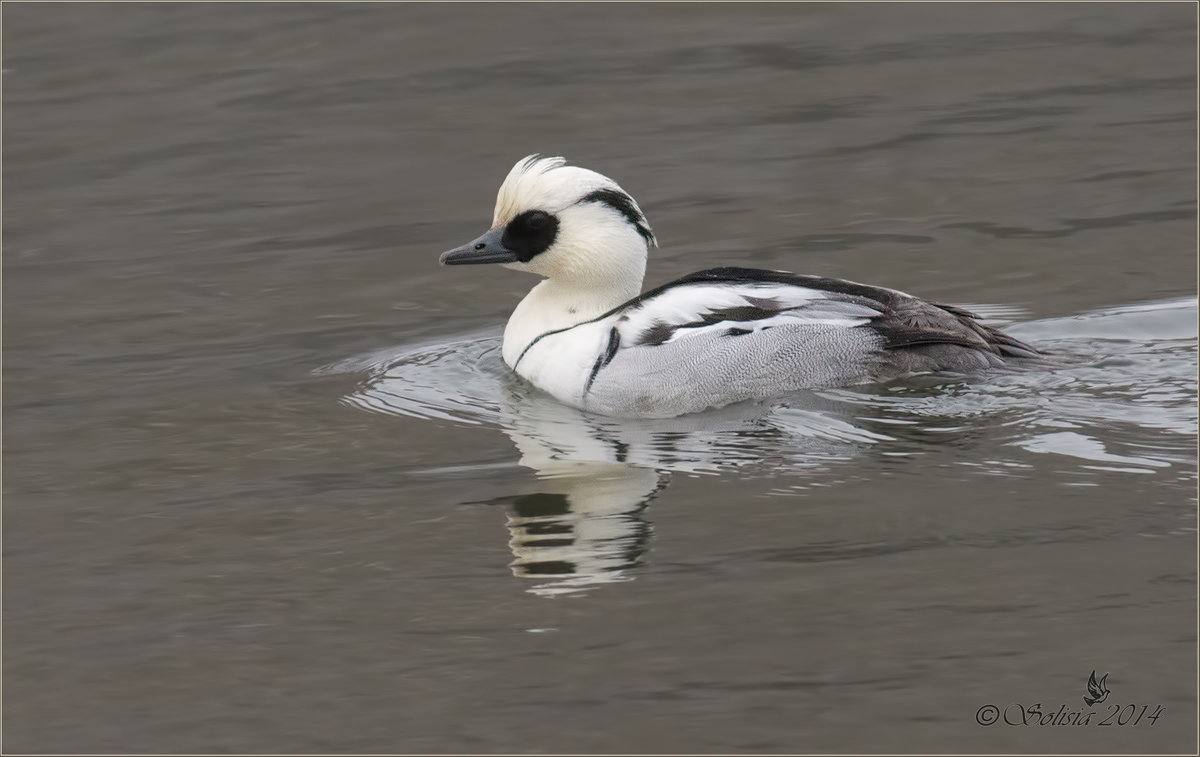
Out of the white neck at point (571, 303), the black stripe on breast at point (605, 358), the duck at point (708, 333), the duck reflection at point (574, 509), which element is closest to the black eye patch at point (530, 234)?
the duck at point (708, 333)

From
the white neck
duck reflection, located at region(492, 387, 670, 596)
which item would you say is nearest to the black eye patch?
the white neck

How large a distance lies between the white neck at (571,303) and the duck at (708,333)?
0.15 metres

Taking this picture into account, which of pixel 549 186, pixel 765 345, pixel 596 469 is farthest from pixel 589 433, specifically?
pixel 549 186

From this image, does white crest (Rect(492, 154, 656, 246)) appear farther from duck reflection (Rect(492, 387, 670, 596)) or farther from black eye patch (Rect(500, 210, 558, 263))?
duck reflection (Rect(492, 387, 670, 596))

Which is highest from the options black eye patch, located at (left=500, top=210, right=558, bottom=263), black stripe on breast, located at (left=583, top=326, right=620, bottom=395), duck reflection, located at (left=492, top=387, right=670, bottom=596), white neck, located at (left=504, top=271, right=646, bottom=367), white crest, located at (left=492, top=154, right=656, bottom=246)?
white crest, located at (left=492, top=154, right=656, bottom=246)

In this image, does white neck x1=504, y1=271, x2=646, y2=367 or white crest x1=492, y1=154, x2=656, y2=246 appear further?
white neck x1=504, y1=271, x2=646, y2=367

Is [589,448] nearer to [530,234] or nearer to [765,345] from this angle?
[765,345]

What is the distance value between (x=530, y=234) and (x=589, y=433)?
4.28 feet

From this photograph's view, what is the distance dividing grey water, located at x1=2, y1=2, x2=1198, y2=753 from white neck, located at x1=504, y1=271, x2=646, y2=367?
1.22 feet

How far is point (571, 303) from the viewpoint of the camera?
946 cm

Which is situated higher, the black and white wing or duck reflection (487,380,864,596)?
the black and white wing

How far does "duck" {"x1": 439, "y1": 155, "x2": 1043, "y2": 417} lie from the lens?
343 inches

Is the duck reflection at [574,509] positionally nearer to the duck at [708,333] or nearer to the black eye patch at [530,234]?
the duck at [708,333]

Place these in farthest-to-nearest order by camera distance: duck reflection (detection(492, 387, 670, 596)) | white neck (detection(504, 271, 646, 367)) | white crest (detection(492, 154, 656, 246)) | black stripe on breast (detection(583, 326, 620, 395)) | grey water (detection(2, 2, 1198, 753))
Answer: white neck (detection(504, 271, 646, 367)) → white crest (detection(492, 154, 656, 246)) → black stripe on breast (detection(583, 326, 620, 395)) → duck reflection (detection(492, 387, 670, 596)) → grey water (detection(2, 2, 1198, 753))
